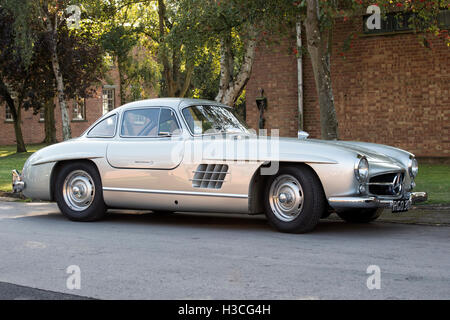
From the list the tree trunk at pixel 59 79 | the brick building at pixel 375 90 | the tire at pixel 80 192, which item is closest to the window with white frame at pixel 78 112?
the tree trunk at pixel 59 79

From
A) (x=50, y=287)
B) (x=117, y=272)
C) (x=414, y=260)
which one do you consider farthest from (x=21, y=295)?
(x=414, y=260)

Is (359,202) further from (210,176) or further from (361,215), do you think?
(210,176)

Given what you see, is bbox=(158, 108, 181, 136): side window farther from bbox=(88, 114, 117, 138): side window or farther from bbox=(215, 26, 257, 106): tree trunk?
bbox=(215, 26, 257, 106): tree trunk

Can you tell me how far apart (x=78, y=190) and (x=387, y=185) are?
3.96m

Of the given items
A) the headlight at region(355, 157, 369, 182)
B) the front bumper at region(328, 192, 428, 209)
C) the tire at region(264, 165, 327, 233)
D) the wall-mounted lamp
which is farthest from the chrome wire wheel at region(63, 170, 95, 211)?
the wall-mounted lamp

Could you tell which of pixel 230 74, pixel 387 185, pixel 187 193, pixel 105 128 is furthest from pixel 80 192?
pixel 230 74

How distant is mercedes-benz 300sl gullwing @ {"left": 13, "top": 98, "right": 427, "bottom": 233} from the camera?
301 inches

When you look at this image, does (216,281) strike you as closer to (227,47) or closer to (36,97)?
(227,47)

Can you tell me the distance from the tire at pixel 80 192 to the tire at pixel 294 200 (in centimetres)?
238

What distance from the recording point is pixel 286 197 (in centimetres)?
784

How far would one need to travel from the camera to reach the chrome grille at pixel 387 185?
7.80m

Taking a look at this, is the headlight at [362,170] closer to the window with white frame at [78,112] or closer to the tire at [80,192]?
the tire at [80,192]

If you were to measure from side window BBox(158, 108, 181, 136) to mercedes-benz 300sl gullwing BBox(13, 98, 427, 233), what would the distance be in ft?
0.05
